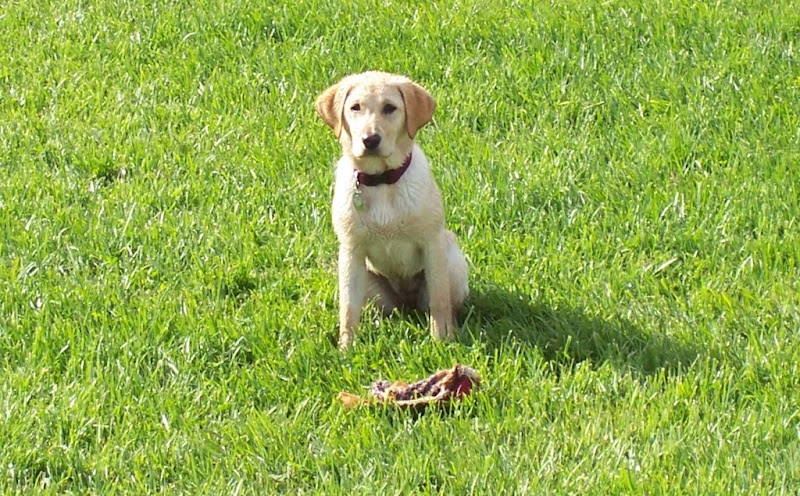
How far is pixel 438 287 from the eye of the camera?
510 centimetres

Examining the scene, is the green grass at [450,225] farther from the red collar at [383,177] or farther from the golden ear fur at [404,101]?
the golden ear fur at [404,101]

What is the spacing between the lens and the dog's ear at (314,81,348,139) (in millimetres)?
5066

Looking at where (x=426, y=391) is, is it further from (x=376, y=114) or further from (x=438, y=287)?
(x=376, y=114)

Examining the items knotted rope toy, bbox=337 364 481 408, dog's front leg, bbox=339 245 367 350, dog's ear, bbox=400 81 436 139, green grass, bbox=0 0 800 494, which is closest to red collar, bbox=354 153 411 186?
dog's ear, bbox=400 81 436 139

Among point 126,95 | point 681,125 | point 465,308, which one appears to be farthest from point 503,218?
point 126,95

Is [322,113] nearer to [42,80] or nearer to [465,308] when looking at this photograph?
[465,308]

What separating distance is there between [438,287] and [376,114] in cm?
67

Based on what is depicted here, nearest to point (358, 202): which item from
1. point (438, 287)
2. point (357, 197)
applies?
point (357, 197)

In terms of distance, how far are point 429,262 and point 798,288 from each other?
140 centimetres

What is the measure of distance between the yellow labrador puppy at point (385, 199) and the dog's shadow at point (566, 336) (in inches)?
6.0

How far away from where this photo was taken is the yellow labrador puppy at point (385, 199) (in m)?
4.98

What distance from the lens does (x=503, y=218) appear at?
5.97 m

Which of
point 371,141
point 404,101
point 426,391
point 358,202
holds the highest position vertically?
point 404,101

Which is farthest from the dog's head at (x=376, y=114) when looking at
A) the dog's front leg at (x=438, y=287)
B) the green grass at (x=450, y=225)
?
the green grass at (x=450, y=225)
